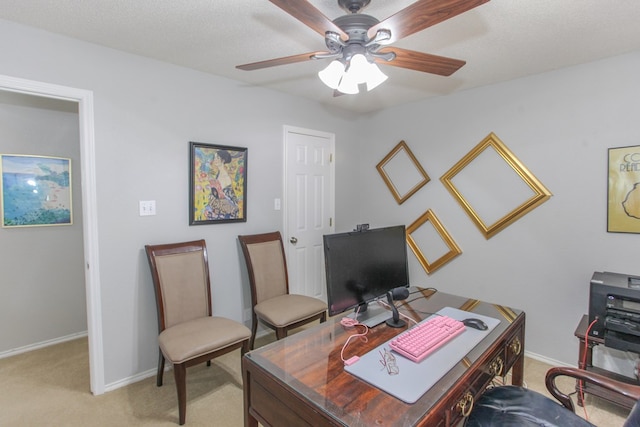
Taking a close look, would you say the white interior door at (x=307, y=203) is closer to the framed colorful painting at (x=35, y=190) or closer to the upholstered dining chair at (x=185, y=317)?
the upholstered dining chair at (x=185, y=317)

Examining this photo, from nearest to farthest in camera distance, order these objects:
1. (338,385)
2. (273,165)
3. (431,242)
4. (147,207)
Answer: (338,385) < (147,207) < (273,165) < (431,242)

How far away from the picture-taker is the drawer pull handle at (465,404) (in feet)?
3.61

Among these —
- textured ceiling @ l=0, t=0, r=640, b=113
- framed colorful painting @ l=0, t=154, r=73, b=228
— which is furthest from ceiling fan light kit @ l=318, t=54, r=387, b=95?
framed colorful painting @ l=0, t=154, r=73, b=228

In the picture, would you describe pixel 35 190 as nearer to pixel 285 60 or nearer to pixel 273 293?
pixel 273 293

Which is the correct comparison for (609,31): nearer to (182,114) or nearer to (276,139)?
(276,139)

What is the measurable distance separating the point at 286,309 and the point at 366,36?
6.61 ft

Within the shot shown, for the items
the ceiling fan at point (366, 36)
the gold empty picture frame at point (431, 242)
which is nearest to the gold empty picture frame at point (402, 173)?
the gold empty picture frame at point (431, 242)

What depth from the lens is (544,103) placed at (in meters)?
2.57

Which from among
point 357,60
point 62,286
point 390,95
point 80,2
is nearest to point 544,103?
point 390,95

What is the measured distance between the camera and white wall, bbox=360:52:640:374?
2.29m

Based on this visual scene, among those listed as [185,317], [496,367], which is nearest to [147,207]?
[185,317]

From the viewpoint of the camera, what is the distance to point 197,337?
2043mm

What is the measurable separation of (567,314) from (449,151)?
1693mm

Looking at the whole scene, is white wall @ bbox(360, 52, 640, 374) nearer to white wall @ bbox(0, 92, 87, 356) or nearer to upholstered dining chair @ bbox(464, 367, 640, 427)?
upholstered dining chair @ bbox(464, 367, 640, 427)
